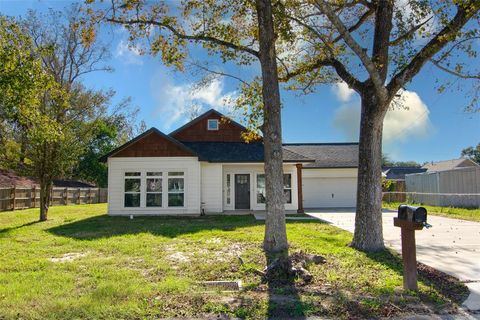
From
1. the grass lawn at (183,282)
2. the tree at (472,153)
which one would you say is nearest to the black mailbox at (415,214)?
the grass lawn at (183,282)

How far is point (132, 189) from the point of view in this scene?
758 inches

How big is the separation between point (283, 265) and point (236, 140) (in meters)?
15.7

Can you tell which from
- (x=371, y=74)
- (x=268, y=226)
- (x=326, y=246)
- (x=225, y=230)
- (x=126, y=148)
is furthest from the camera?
(x=126, y=148)

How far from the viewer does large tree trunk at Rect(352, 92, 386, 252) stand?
29.2 ft

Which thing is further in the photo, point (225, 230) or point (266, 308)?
point (225, 230)

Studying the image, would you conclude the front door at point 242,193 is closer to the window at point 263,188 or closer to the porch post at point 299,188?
the window at point 263,188

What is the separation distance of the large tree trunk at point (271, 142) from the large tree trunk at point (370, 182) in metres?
1.73

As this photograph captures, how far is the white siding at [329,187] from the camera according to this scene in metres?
25.1

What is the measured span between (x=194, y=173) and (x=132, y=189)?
3.01 m

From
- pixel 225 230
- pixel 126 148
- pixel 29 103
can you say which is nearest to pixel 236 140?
pixel 126 148

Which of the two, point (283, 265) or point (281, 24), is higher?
point (281, 24)

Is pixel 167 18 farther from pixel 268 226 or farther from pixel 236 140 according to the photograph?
pixel 236 140

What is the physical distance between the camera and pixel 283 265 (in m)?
6.58

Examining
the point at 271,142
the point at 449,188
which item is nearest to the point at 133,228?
the point at 271,142
